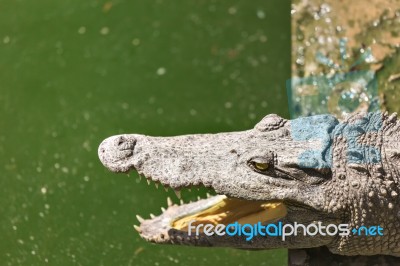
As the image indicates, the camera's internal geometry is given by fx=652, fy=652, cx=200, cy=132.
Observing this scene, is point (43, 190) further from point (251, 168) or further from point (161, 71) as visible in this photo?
point (251, 168)

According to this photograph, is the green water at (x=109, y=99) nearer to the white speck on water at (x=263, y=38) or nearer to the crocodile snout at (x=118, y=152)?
the white speck on water at (x=263, y=38)

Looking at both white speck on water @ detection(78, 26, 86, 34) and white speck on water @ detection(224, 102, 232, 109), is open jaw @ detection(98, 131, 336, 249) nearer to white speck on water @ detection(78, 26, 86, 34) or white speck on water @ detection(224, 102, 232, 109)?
white speck on water @ detection(224, 102, 232, 109)

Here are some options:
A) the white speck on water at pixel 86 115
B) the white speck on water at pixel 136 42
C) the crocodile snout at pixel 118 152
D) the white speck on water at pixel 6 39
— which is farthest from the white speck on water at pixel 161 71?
the crocodile snout at pixel 118 152

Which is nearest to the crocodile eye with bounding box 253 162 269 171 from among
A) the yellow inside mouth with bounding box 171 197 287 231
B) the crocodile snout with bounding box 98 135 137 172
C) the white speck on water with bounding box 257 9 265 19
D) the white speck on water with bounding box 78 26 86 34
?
the yellow inside mouth with bounding box 171 197 287 231

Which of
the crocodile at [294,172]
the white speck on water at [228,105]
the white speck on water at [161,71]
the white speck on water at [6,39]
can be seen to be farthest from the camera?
the white speck on water at [6,39]

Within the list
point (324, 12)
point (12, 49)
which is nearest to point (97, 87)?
point (12, 49)

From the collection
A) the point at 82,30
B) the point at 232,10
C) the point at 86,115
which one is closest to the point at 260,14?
the point at 232,10
